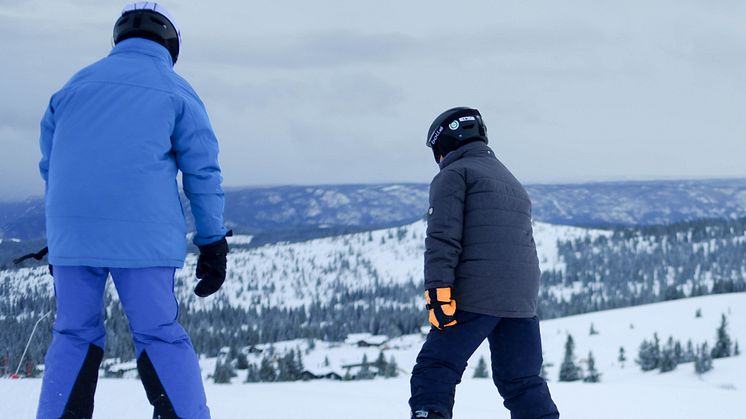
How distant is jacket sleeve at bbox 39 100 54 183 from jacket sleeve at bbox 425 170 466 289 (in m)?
1.84

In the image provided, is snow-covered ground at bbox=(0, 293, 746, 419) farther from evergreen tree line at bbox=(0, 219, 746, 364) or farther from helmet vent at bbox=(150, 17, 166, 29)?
evergreen tree line at bbox=(0, 219, 746, 364)

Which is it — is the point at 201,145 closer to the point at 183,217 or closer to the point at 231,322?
the point at 183,217

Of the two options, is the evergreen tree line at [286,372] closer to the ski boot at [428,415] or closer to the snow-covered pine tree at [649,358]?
the snow-covered pine tree at [649,358]

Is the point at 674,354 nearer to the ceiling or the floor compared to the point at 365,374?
nearer to the ceiling

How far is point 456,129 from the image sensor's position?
3570mm

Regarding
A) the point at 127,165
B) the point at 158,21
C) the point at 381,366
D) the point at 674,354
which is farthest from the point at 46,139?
the point at 381,366

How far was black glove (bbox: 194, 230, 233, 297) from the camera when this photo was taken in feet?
9.79

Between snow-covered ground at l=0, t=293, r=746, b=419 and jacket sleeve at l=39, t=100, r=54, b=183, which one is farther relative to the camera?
snow-covered ground at l=0, t=293, r=746, b=419

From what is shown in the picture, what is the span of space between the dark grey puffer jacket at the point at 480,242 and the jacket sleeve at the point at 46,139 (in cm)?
184

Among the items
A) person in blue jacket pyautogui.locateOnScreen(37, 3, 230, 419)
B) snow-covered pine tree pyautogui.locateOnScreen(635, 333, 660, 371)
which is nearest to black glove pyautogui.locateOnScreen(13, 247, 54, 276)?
person in blue jacket pyautogui.locateOnScreen(37, 3, 230, 419)

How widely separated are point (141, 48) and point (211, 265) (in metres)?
1.06

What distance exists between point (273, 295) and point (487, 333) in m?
169

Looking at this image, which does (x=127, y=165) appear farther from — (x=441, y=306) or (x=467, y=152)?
(x=467, y=152)

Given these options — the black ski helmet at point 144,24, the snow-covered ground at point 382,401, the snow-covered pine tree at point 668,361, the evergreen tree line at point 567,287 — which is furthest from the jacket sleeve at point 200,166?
the evergreen tree line at point 567,287
